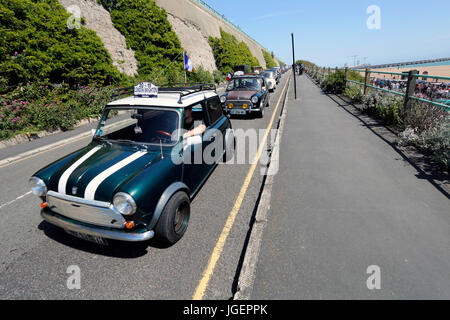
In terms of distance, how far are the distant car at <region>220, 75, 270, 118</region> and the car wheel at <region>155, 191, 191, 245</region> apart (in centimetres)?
790

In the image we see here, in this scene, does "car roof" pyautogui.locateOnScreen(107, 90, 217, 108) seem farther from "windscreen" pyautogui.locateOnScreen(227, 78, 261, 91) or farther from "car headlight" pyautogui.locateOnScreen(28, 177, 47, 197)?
"windscreen" pyautogui.locateOnScreen(227, 78, 261, 91)

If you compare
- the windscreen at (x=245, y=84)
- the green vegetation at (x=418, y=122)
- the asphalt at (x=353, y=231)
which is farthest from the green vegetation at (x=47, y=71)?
the green vegetation at (x=418, y=122)

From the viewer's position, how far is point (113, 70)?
1504 cm

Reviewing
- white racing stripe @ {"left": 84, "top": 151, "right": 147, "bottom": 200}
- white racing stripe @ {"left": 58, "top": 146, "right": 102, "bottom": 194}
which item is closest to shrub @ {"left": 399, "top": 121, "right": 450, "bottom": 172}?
white racing stripe @ {"left": 84, "top": 151, "right": 147, "bottom": 200}

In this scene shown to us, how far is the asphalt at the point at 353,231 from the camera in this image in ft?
8.48

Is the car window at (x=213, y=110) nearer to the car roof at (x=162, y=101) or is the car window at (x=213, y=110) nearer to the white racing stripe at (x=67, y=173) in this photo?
the car roof at (x=162, y=101)

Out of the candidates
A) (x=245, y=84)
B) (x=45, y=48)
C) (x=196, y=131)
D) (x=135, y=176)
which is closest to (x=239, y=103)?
(x=245, y=84)

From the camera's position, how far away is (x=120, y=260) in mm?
3146

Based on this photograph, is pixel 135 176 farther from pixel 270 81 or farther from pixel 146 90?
pixel 270 81
